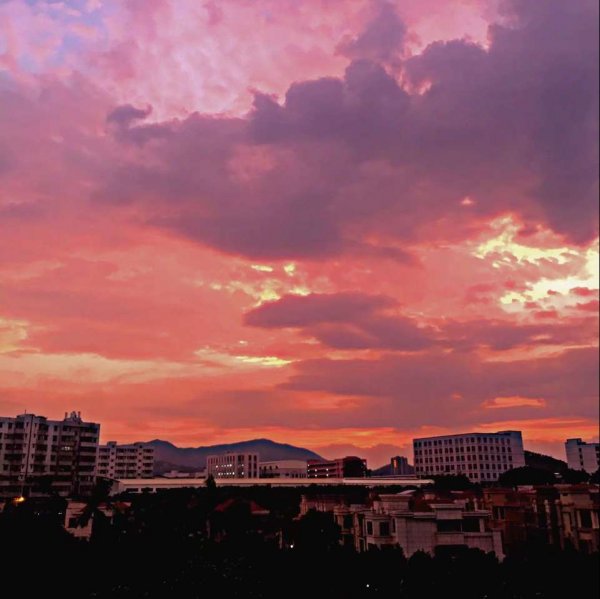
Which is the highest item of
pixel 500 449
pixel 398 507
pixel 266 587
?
pixel 500 449

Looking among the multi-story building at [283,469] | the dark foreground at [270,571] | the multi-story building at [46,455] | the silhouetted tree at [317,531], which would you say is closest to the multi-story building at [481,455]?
the multi-story building at [283,469]

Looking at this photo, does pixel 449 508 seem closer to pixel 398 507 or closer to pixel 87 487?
pixel 398 507

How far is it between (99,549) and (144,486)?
153 ft

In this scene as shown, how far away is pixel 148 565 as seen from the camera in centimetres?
2594

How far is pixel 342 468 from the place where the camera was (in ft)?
435

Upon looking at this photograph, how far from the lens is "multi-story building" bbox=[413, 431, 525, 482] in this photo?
102562mm

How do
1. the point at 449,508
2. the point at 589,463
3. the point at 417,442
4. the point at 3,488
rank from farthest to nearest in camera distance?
the point at 417,442
the point at 589,463
the point at 3,488
the point at 449,508

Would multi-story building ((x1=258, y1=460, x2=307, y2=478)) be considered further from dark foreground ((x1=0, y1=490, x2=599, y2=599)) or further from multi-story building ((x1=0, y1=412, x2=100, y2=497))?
dark foreground ((x1=0, y1=490, x2=599, y2=599))

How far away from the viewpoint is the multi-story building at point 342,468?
128475 millimetres

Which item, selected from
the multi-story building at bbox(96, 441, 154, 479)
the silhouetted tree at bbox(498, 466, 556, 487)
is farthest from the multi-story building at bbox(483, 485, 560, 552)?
the multi-story building at bbox(96, 441, 154, 479)

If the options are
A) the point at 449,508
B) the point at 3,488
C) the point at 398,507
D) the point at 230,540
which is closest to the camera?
the point at 449,508

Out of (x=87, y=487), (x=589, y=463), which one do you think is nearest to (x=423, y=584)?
(x=87, y=487)

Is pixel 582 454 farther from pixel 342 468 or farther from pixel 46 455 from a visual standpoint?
pixel 46 455

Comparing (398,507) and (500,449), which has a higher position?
(500,449)
